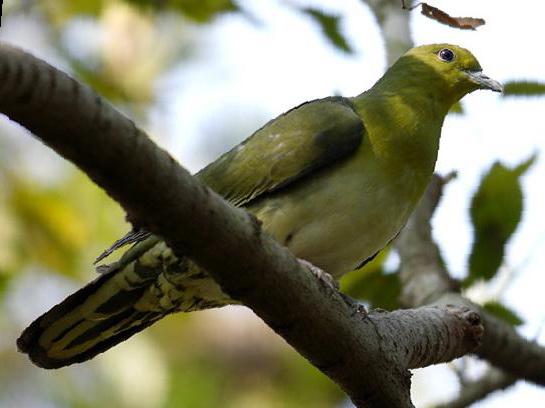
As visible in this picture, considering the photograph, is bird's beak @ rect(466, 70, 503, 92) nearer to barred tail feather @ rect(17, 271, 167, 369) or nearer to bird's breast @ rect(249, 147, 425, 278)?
bird's breast @ rect(249, 147, 425, 278)

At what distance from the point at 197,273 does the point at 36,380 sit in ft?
11.1

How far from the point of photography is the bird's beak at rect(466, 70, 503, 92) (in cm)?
462

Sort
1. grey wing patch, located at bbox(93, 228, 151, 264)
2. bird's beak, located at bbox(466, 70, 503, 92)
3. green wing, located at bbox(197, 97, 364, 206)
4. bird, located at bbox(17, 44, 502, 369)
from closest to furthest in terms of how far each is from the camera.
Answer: grey wing patch, located at bbox(93, 228, 151, 264) → bird, located at bbox(17, 44, 502, 369) → green wing, located at bbox(197, 97, 364, 206) → bird's beak, located at bbox(466, 70, 503, 92)

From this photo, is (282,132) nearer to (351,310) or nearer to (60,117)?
(351,310)

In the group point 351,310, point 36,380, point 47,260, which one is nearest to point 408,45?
point 47,260

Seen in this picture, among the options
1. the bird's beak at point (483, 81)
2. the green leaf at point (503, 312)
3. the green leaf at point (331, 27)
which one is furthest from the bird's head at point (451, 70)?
the green leaf at point (503, 312)

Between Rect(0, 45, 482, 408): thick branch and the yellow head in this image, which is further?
the yellow head

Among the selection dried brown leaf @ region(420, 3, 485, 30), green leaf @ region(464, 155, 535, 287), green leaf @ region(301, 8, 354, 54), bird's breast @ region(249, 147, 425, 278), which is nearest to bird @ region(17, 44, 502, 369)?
bird's breast @ region(249, 147, 425, 278)

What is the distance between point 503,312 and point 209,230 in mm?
2385

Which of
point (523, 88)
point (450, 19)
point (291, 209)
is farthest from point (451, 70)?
point (450, 19)

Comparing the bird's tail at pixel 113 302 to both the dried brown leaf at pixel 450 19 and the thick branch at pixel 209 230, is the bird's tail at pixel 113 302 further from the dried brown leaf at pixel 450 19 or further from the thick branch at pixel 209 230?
the dried brown leaf at pixel 450 19

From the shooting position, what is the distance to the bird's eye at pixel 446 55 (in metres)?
4.80

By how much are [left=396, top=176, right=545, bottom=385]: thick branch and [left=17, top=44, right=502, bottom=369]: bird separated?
1.66ft

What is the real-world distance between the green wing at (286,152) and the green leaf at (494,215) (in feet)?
2.23
